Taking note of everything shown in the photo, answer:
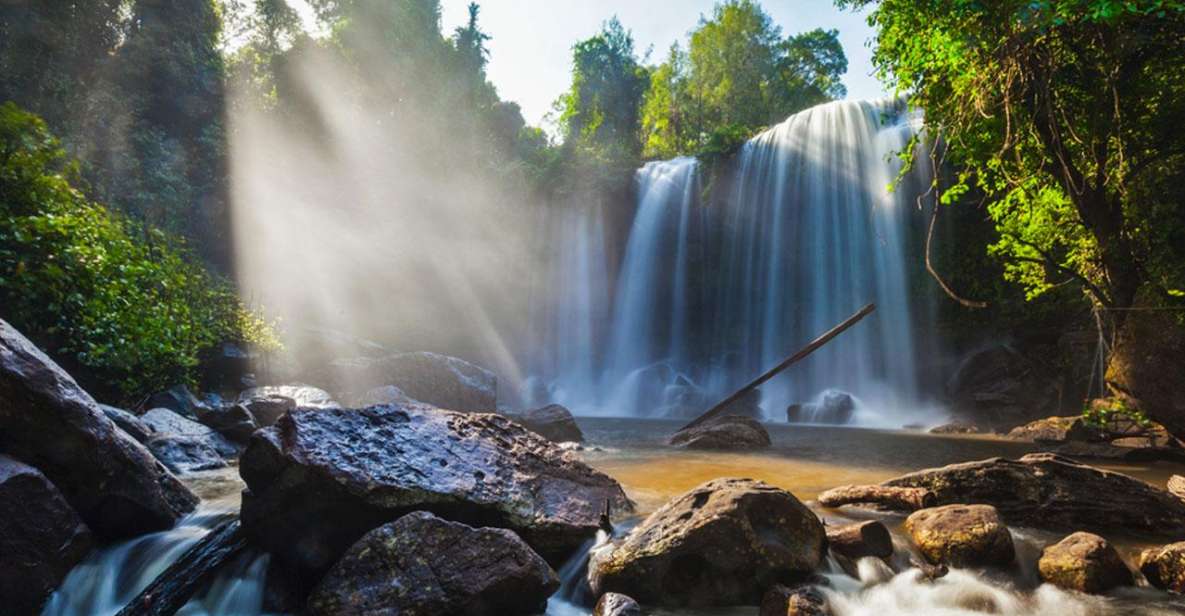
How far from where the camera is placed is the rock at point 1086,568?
3453 millimetres

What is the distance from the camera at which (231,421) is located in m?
7.82

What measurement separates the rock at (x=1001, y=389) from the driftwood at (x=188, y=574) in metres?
16.2

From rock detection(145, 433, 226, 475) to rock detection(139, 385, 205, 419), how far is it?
1.82 meters

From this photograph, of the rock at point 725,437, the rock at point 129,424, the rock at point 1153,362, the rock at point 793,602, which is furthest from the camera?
the rock at point 725,437

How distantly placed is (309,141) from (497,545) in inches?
993

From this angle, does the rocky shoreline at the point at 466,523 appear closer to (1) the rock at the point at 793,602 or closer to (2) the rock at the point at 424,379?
(1) the rock at the point at 793,602

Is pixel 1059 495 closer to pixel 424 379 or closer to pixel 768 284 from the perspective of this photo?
pixel 424 379

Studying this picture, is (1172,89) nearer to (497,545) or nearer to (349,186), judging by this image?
(497,545)

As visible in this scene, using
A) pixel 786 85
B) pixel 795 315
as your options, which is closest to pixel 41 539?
pixel 795 315

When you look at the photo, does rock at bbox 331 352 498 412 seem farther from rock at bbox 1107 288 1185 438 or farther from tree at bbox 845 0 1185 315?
rock at bbox 1107 288 1185 438

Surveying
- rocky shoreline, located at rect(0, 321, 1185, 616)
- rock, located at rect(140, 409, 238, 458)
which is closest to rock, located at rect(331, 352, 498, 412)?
rock, located at rect(140, 409, 238, 458)

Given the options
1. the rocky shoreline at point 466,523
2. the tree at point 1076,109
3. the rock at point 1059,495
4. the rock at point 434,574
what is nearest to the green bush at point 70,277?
the rocky shoreline at point 466,523

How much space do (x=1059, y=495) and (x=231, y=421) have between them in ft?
31.5

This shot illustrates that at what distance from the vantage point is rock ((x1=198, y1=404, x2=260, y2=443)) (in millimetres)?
7719
